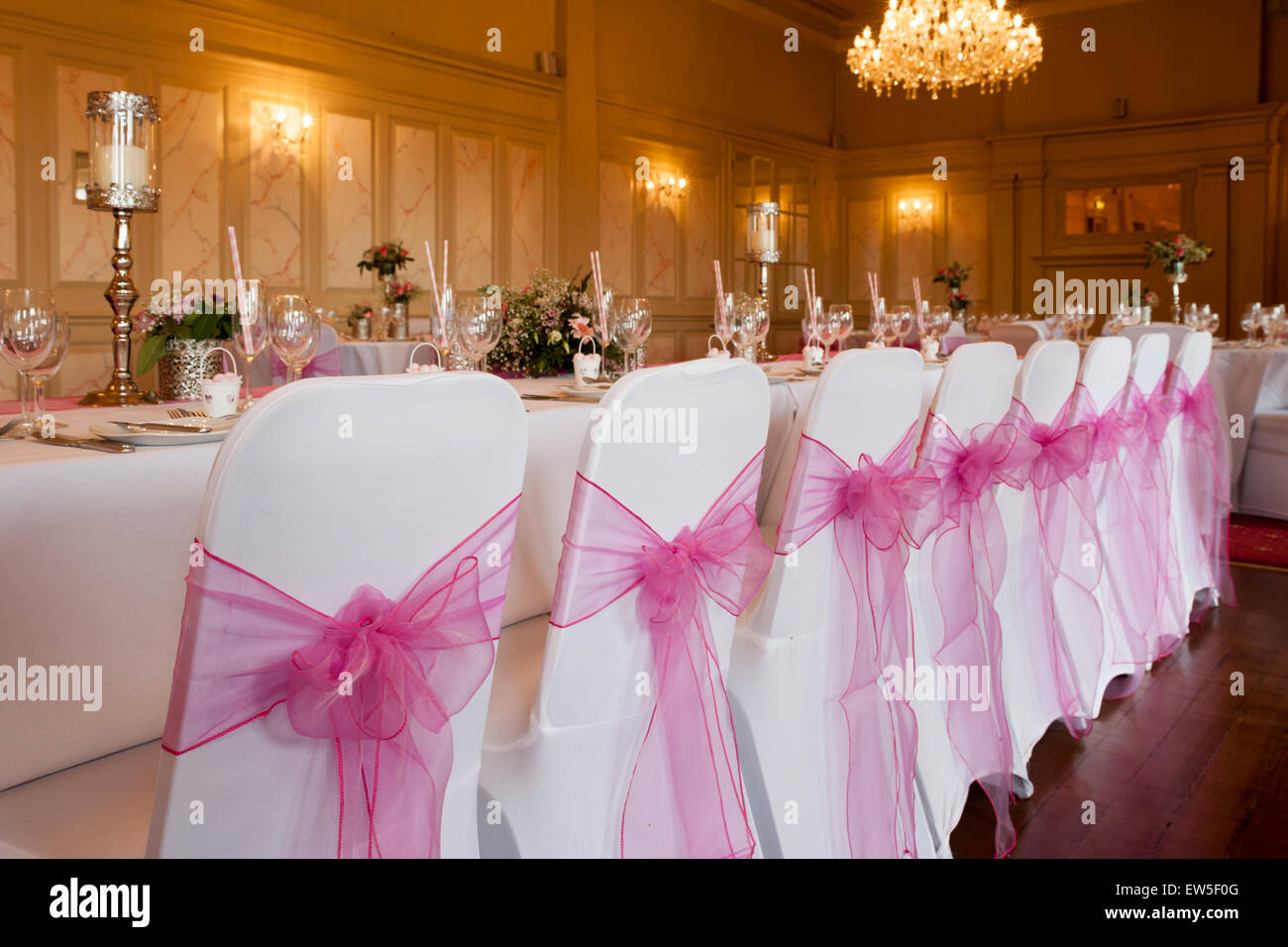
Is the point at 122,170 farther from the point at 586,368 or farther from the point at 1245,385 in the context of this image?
the point at 1245,385

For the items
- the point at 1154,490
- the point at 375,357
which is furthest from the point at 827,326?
the point at 375,357

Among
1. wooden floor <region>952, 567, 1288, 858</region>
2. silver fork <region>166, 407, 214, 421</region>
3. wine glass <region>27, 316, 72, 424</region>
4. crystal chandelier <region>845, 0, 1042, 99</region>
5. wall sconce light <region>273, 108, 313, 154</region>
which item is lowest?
wooden floor <region>952, 567, 1288, 858</region>

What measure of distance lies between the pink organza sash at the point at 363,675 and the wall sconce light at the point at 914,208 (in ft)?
38.7

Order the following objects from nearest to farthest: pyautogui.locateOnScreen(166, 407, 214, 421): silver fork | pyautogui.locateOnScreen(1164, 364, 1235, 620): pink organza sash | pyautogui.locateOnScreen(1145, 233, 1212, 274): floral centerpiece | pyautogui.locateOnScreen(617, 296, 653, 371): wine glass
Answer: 1. pyautogui.locateOnScreen(166, 407, 214, 421): silver fork
2. pyautogui.locateOnScreen(617, 296, 653, 371): wine glass
3. pyautogui.locateOnScreen(1164, 364, 1235, 620): pink organza sash
4. pyautogui.locateOnScreen(1145, 233, 1212, 274): floral centerpiece

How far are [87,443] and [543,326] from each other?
1.47 m

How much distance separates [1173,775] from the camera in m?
2.64

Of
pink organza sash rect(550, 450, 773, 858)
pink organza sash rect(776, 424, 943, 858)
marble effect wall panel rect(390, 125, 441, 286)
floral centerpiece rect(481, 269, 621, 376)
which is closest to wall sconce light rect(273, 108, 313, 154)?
marble effect wall panel rect(390, 125, 441, 286)

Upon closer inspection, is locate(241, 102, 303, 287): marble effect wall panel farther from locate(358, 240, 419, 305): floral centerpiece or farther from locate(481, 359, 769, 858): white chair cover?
locate(481, 359, 769, 858): white chair cover

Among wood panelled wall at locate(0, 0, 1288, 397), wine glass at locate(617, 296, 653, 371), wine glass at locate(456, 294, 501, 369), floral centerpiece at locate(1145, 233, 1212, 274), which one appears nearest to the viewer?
wine glass at locate(456, 294, 501, 369)

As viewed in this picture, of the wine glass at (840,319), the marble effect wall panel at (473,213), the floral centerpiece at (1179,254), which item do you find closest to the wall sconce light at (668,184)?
the marble effect wall panel at (473,213)

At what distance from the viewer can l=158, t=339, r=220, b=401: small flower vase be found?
7.20 feet

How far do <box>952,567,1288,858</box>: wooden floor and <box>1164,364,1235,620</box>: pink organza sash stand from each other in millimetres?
401

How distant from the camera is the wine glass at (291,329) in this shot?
6.34 ft

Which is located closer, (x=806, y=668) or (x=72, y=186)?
(x=806, y=668)
